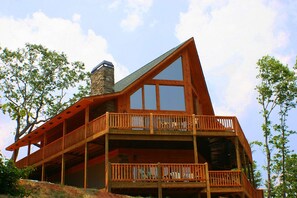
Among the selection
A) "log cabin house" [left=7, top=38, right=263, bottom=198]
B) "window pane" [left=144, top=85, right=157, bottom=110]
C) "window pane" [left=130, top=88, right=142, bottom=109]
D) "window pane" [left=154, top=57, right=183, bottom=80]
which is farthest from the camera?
"window pane" [left=154, top=57, right=183, bottom=80]

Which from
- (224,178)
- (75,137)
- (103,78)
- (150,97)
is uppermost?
(103,78)

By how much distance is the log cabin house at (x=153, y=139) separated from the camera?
20.0m

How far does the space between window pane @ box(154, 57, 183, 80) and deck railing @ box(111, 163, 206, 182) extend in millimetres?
6420

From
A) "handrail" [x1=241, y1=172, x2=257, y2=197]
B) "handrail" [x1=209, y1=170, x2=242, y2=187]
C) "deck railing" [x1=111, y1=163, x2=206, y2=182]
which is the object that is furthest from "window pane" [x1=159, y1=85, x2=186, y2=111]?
"handrail" [x1=241, y1=172, x2=257, y2=197]

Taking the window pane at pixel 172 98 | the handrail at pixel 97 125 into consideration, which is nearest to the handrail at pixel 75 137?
the handrail at pixel 97 125

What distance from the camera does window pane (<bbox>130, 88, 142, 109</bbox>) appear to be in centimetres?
2369

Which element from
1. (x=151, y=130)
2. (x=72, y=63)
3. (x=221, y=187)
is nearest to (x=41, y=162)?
(x=151, y=130)

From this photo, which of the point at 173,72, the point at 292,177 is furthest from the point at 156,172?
the point at 292,177

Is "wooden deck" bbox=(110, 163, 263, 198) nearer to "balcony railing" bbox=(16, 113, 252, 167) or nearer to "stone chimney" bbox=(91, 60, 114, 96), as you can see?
"balcony railing" bbox=(16, 113, 252, 167)

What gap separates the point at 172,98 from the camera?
24.5 metres

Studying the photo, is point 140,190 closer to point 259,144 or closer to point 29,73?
point 259,144

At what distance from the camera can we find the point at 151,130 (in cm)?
2108

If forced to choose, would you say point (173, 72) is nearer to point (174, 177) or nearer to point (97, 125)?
point (97, 125)

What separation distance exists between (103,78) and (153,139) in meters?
6.24
